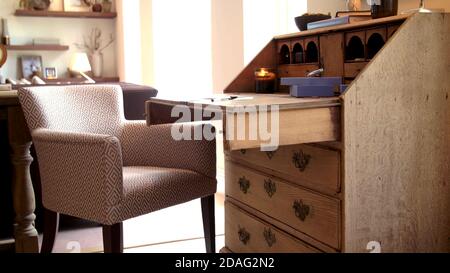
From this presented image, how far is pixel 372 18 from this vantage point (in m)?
1.79

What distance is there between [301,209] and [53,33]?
17.8 feet

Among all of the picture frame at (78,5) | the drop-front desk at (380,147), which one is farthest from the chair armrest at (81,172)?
the picture frame at (78,5)

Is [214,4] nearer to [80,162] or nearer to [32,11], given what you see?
[80,162]

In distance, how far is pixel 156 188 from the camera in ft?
7.16

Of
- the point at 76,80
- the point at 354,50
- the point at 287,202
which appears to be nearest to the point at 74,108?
the point at 287,202

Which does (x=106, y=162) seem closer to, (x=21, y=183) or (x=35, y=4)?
(x=21, y=183)

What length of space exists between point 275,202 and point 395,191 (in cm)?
45

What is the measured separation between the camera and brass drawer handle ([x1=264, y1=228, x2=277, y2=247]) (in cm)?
191

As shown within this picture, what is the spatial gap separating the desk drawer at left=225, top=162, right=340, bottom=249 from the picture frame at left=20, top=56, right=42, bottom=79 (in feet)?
15.2

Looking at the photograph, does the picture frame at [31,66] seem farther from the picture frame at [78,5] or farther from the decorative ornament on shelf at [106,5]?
the decorative ornament on shelf at [106,5]

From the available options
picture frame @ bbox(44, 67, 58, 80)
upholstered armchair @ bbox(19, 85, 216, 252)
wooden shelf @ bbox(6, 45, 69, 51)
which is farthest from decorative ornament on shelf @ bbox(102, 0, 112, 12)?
upholstered armchair @ bbox(19, 85, 216, 252)

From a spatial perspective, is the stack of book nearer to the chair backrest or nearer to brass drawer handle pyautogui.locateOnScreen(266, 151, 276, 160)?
brass drawer handle pyautogui.locateOnScreen(266, 151, 276, 160)

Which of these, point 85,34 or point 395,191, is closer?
point 395,191
